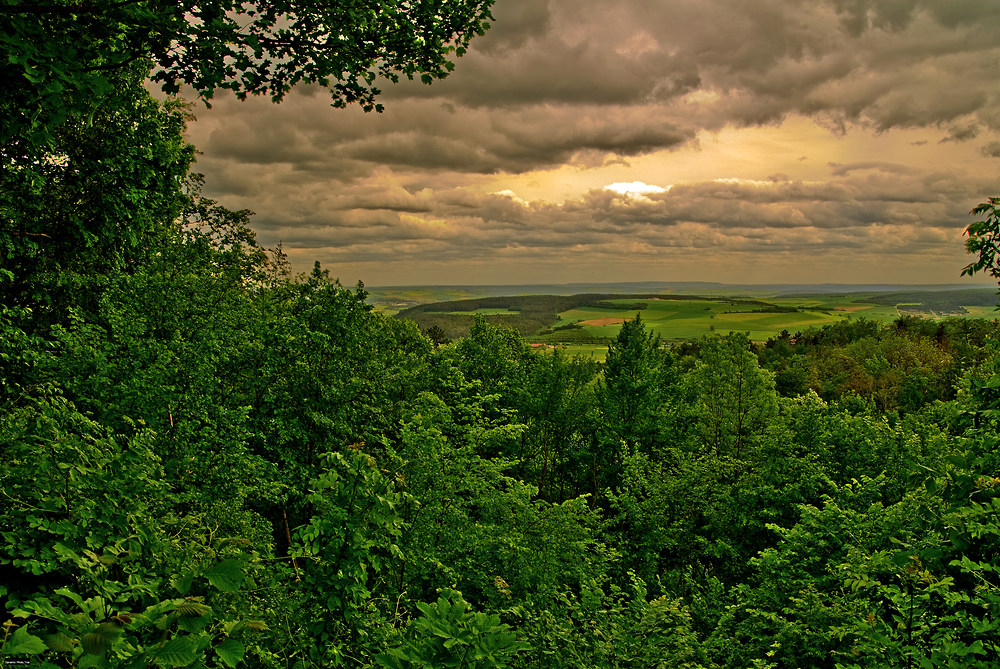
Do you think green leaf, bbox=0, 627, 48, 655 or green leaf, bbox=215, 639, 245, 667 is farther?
green leaf, bbox=215, 639, 245, 667

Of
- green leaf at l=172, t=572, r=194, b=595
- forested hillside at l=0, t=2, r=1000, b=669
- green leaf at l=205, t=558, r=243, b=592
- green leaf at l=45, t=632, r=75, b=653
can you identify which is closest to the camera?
green leaf at l=45, t=632, r=75, b=653

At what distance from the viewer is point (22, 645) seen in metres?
2.14

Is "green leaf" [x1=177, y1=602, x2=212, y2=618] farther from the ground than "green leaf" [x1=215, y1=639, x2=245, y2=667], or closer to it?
farther from the ground

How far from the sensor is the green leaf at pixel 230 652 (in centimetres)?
254

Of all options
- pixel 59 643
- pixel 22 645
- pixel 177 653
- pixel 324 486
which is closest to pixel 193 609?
pixel 177 653

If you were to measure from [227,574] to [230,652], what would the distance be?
53 centimetres

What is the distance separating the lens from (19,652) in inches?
82.2

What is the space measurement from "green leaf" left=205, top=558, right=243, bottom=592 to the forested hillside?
0.02 metres

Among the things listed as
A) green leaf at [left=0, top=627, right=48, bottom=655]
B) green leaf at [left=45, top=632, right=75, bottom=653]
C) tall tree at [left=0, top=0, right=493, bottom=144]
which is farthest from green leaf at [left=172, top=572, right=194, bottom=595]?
tall tree at [left=0, top=0, right=493, bottom=144]

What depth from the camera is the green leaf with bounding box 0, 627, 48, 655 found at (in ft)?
6.92

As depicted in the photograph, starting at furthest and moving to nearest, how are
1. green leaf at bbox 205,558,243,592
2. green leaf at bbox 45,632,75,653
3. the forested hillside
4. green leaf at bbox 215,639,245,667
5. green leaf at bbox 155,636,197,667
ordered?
the forested hillside < green leaf at bbox 205,558,243,592 < green leaf at bbox 215,639,245,667 < green leaf at bbox 155,636,197,667 < green leaf at bbox 45,632,75,653

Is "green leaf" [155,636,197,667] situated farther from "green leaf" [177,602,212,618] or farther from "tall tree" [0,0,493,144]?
"tall tree" [0,0,493,144]

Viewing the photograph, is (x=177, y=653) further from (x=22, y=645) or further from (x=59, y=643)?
(x=22, y=645)

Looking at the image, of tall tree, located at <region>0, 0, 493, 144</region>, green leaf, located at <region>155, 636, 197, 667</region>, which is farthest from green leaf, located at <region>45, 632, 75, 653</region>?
tall tree, located at <region>0, 0, 493, 144</region>
